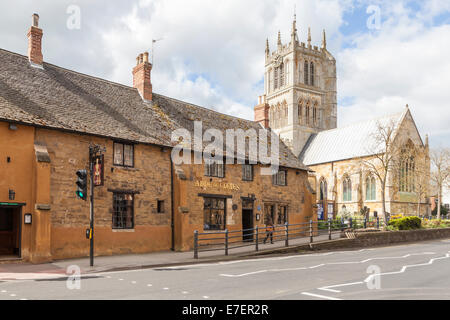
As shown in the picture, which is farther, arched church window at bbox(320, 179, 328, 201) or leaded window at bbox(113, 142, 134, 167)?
arched church window at bbox(320, 179, 328, 201)

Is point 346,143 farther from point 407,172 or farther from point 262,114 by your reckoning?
point 262,114

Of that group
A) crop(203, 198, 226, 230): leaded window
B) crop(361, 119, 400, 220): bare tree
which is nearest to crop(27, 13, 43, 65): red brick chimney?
crop(203, 198, 226, 230): leaded window

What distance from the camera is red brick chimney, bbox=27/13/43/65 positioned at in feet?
68.6

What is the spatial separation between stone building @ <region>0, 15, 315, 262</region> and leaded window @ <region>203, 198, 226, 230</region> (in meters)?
0.06

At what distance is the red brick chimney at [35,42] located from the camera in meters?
20.9

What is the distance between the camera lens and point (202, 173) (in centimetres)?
2370

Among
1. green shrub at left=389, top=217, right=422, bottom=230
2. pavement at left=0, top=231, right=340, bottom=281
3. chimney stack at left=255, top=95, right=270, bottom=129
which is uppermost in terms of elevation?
chimney stack at left=255, top=95, right=270, bottom=129

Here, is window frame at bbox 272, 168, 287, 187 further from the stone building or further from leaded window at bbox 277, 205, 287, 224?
leaded window at bbox 277, 205, 287, 224

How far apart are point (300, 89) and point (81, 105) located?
5597 cm

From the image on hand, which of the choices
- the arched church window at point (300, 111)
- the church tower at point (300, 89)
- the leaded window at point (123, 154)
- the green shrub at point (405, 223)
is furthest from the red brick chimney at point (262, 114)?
the arched church window at point (300, 111)

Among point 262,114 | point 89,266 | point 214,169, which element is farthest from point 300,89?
point 89,266

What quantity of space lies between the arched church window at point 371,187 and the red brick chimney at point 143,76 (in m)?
35.9
